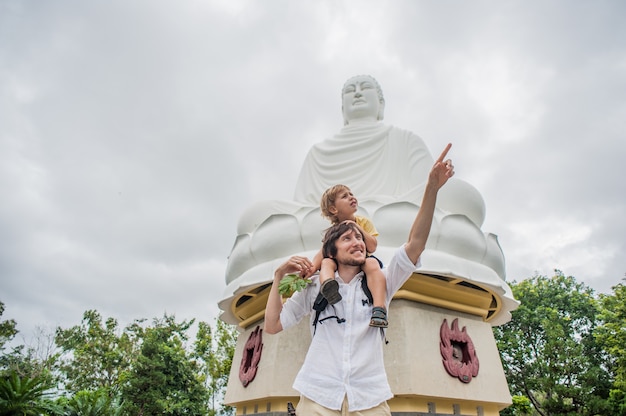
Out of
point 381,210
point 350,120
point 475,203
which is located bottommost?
point 381,210

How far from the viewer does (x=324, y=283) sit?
1795 mm

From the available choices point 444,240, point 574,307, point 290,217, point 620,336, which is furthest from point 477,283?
point 574,307

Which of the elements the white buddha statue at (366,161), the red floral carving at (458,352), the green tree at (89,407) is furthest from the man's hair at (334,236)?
the green tree at (89,407)

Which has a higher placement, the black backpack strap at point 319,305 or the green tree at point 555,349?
the green tree at point 555,349

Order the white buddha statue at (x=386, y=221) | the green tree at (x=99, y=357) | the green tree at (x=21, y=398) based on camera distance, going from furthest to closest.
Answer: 1. the green tree at (x=99, y=357)
2. the green tree at (x=21, y=398)
3. the white buddha statue at (x=386, y=221)

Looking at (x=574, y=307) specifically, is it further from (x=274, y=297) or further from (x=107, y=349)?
(x=107, y=349)

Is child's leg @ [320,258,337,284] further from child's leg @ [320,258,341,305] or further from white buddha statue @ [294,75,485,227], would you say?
white buddha statue @ [294,75,485,227]

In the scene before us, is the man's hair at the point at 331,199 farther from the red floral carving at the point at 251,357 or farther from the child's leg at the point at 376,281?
the red floral carving at the point at 251,357

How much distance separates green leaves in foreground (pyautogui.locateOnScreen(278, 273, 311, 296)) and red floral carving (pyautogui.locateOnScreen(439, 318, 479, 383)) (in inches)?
98.7

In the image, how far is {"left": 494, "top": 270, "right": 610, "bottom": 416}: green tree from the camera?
36.2 feet

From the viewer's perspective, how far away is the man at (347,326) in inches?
65.4

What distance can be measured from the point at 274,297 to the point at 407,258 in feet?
2.09

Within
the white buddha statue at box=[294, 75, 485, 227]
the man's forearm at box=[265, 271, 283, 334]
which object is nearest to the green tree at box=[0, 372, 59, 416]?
the white buddha statue at box=[294, 75, 485, 227]

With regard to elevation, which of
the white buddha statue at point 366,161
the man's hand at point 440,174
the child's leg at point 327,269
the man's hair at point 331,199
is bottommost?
the child's leg at point 327,269
